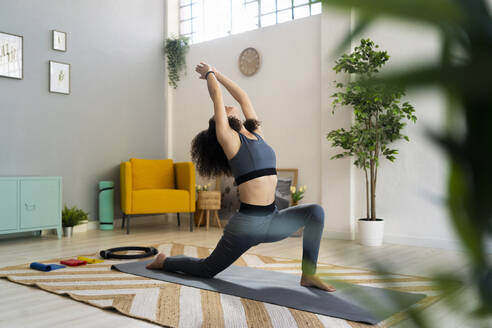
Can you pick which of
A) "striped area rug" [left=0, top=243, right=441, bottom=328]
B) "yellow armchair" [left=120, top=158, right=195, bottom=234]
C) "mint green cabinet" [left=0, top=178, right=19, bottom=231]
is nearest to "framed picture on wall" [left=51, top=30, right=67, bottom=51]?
"yellow armchair" [left=120, top=158, right=195, bottom=234]

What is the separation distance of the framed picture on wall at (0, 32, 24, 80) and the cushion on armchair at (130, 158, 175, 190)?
155 centimetres

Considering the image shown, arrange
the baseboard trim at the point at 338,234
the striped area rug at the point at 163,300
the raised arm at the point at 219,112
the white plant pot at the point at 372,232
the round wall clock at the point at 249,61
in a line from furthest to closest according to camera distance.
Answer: the round wall clock at the point at 249,61, the baseboard trim at the point at 338,234, the white plant pot at the point at 372,232, the raised arm at the point at 219,112, the striped area rug at the point at 163,300

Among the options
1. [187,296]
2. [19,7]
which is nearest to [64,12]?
[19,7]

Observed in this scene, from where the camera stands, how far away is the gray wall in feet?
15.4

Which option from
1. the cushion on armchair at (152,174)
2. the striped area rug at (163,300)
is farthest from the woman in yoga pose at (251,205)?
the cushion on armchair at (152,174)

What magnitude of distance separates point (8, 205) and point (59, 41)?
2.00 meters

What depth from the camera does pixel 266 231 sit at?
7.95 feet

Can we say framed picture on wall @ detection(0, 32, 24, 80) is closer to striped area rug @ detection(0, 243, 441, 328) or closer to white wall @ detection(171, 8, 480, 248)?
white wall @ detection(171, 8, 480, 248)

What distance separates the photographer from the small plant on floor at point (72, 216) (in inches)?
189

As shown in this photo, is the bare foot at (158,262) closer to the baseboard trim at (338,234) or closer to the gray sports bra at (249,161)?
the gray sports bra at (249,161)

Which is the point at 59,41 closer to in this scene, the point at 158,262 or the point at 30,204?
the point at 30,204

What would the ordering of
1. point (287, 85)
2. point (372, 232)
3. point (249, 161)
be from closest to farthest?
point (249, 161) < point (372, 232) < point (287, 85)

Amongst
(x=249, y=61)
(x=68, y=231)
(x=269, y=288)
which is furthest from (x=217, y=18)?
(x=269, y=288)

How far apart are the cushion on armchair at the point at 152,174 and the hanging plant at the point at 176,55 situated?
1.33 m
